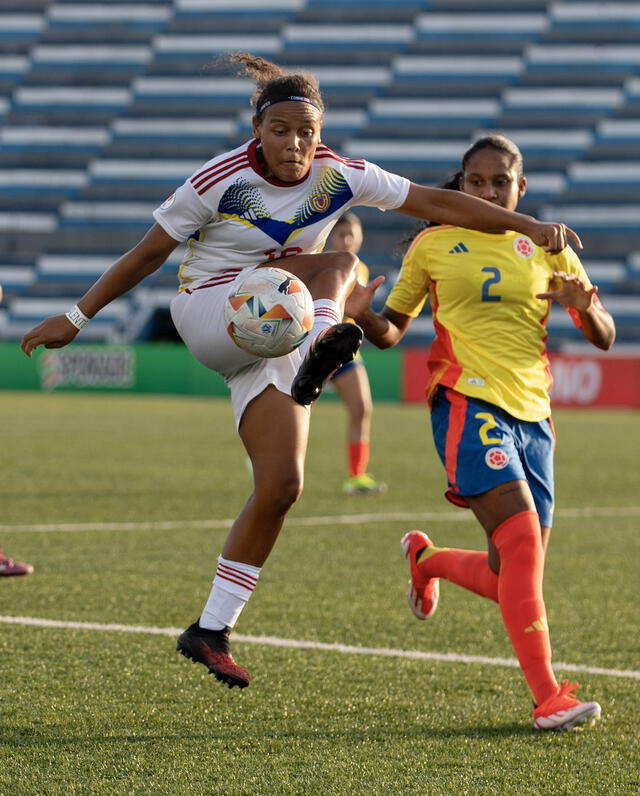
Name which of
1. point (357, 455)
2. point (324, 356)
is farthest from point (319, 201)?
point (357, 455)

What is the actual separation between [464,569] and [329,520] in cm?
394

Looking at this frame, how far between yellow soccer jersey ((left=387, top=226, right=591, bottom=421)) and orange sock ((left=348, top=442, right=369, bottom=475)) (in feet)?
17.7

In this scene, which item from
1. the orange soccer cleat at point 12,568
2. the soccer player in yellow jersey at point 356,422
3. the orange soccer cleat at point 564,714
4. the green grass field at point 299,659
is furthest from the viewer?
the soccer player in yellow jersey at point 356,422

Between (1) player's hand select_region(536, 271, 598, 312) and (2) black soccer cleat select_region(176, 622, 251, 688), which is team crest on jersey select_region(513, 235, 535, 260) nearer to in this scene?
(1) player's hand select_region(536, 271, 598, 312)

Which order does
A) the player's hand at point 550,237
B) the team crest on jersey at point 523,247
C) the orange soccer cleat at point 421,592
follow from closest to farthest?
the player's hand at point 550,237, the team crest on jersey at point 523,247, the orange soccer cleat at point 421,592

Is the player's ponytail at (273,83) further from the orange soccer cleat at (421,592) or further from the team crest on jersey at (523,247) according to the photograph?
the orange soccer cleat at (421,592)

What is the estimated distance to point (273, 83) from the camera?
3877mm

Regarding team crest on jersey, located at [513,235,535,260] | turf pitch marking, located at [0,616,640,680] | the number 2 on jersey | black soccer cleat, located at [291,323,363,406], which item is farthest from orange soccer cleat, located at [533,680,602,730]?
team crest on jersey, located at [513,235,535,260]

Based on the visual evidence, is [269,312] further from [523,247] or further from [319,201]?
[523,247]

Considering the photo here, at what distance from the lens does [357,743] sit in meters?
3.40

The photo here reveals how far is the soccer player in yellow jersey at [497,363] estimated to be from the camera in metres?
3.85

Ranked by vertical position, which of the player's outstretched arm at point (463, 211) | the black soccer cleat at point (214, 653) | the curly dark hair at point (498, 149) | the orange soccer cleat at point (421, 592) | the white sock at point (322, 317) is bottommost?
the orange soccer cleat at point (421, 592)

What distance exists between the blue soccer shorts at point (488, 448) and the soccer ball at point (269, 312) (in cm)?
59

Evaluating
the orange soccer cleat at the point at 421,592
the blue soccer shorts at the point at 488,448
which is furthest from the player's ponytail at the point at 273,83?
the orange soccer cleat at the point at 421,592
